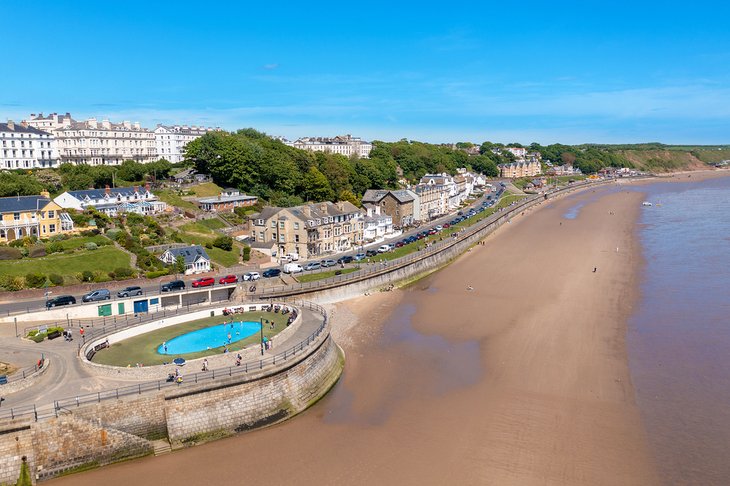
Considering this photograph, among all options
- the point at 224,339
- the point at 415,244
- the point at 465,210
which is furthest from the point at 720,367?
the point at 465,210

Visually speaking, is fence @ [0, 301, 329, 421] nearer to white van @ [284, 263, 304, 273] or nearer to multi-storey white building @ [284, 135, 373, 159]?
white van @ [284, 263, 304, 273]

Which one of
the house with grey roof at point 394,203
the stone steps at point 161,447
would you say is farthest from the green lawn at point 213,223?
the stone steps at point 161,447

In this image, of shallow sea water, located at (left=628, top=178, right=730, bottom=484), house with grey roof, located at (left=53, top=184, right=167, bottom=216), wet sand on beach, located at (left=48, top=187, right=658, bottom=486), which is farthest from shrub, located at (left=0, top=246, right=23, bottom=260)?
shallow sea water, located at (left=628, top=178, right=730, bottom=484)

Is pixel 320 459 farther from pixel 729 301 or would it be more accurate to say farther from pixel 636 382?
pixel 729 301

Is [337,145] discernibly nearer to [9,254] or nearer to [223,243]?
[223,243]

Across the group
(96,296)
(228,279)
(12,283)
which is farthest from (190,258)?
(12,283)

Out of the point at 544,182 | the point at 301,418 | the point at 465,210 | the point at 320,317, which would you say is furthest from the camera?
the point at 544,182
